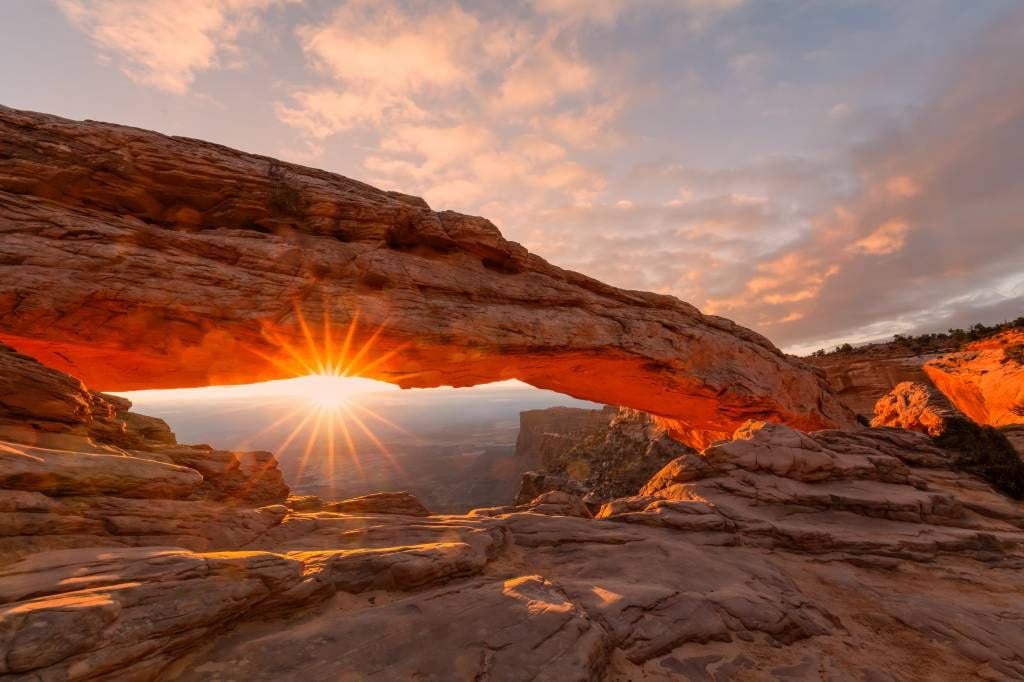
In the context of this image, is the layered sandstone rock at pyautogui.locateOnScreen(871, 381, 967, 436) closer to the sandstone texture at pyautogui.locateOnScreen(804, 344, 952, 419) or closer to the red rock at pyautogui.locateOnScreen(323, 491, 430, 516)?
the sandstone texture at pyautogui.locateOnScreen(804, 344, 952, 419)

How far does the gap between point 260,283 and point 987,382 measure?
145 feet

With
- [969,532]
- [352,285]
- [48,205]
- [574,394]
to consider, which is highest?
[48,205]

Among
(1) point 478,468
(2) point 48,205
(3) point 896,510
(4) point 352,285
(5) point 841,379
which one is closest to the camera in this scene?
(2) point 48,205

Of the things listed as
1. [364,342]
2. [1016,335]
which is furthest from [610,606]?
[1016,335]

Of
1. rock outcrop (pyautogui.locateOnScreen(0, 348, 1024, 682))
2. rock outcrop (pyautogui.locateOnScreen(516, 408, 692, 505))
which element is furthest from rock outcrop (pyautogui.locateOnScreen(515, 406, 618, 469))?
rock outcrop (pyautogui.locateOnScreen(0, 348, 1024, 682))

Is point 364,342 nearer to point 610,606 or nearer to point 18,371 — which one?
point 18,371

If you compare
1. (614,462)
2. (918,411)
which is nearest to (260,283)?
(918,411)

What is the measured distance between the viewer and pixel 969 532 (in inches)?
555

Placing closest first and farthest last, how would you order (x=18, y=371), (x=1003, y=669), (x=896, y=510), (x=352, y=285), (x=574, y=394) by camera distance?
(x=1003, y=669), (x=18, y=371), (x=896, y=510), (x=352, y=285), (x=574, y=394)

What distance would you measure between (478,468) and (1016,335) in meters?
104

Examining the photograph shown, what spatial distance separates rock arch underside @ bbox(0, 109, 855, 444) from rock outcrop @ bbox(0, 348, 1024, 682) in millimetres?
5406

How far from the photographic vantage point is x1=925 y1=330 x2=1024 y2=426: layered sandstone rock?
2580 cm

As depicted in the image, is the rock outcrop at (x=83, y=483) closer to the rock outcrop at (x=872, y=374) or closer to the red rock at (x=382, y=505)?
the red rock at (x=382, y=505)

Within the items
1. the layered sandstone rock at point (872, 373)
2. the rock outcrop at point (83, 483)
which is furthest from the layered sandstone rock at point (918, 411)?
the rock outcrop at point (83, 483)
